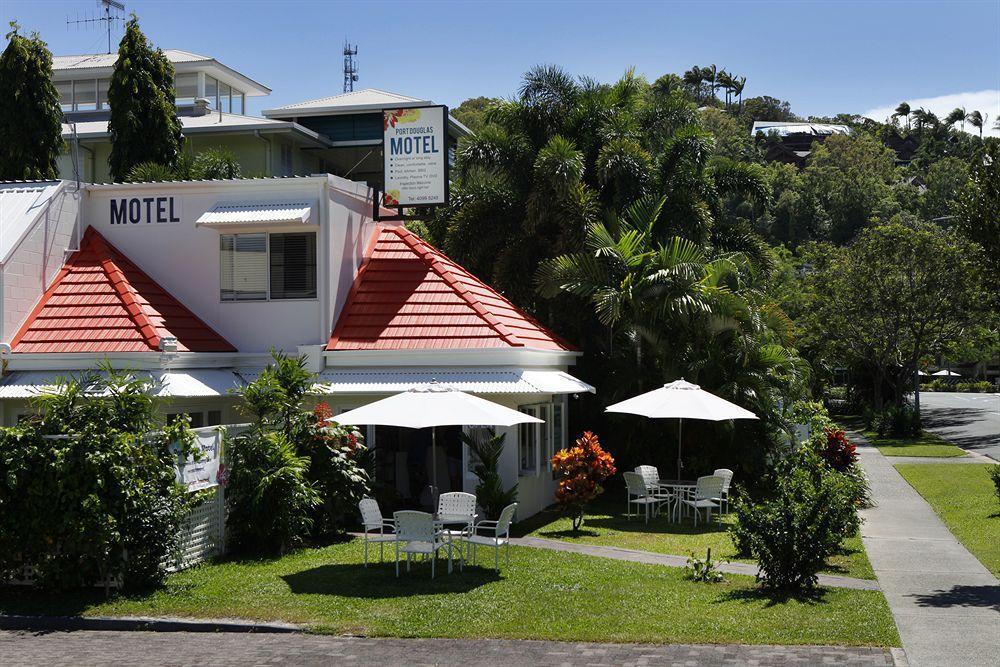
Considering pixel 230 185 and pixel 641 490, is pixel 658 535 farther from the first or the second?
pixel 230 185

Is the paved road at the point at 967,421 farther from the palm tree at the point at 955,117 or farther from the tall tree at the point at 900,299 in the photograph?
the palm tree at the point at 955,117

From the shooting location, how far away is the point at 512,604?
11664 mm

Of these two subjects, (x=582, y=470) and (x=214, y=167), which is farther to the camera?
(x=214, y=167)

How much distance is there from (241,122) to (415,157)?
21.5 metres

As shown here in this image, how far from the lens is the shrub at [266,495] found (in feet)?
47.3

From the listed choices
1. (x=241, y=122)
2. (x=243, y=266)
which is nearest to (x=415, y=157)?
(x=243, y=266)


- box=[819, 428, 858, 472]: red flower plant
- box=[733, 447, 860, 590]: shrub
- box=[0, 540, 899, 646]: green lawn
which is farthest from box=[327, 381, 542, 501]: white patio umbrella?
box=[819, 428, 858, 472]: red flower plant

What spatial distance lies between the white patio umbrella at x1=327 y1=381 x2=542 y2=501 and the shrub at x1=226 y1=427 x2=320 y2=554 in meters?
1.00

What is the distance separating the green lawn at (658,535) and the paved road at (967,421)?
19.7 m

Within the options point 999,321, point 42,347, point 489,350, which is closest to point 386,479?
point 489,350

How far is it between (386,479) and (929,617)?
11317 mm

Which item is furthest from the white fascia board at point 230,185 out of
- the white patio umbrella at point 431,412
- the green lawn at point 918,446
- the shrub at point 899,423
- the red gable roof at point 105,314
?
the shrub at point 899,423

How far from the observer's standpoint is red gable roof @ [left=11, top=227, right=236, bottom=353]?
1764 cm

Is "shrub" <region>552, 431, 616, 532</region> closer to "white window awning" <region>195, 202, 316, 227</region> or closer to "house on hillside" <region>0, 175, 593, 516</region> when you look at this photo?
"house on hillside" <region>0, 175, 593, 516</region>
